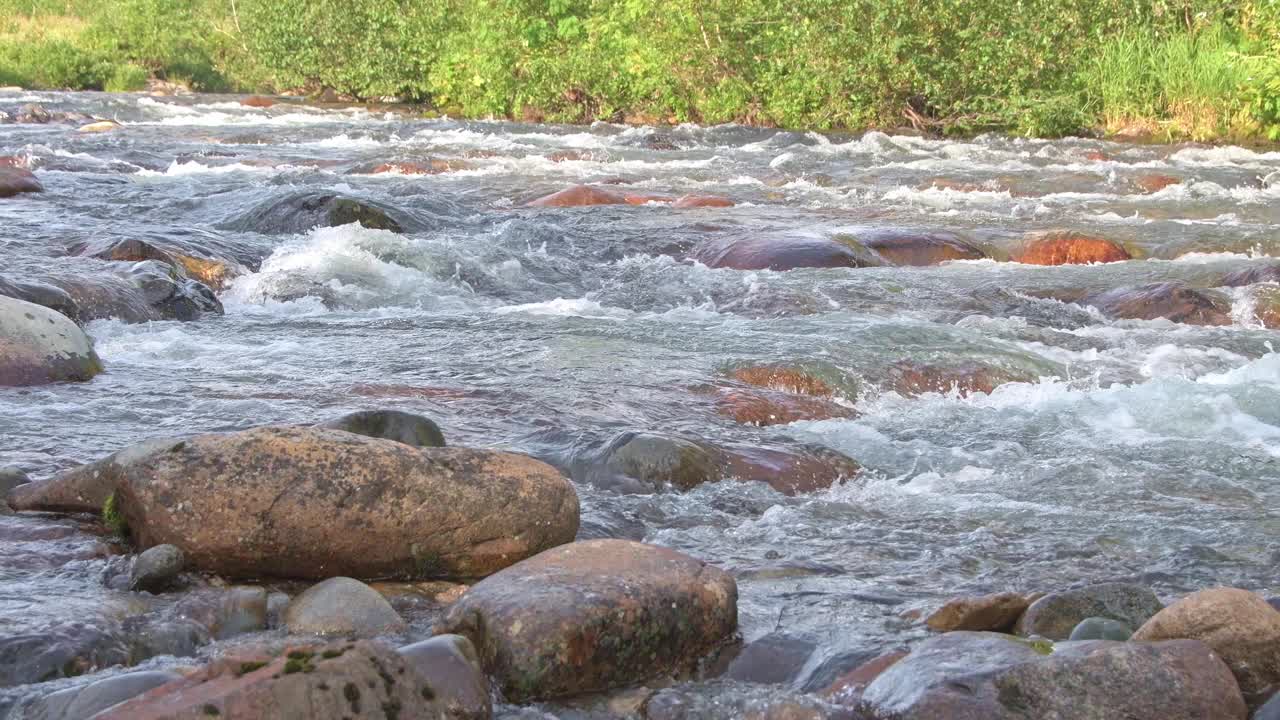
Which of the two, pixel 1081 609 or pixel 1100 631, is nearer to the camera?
pixel 1100 631

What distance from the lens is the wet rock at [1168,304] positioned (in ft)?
25.8

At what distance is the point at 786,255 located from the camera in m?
9.20

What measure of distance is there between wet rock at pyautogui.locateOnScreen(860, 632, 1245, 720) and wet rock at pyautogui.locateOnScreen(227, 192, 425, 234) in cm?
798

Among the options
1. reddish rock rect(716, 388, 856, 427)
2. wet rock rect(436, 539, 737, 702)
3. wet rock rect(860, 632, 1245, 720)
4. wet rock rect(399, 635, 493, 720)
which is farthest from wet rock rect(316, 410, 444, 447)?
wet rock rect(860, 632, 1245, 720)

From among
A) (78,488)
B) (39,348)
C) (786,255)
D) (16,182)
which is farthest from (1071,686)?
(16,182)

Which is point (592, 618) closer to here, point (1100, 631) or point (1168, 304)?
point (1100, 631)

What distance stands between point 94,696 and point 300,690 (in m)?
0.55

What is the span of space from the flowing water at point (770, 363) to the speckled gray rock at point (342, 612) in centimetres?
46

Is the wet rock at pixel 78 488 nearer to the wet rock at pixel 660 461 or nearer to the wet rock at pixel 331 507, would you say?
the wet rock at pixel 331 507

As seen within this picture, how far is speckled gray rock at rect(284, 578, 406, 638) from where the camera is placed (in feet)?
11.3

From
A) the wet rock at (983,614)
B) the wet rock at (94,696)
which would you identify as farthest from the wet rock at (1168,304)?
the wet rock at (94,696)

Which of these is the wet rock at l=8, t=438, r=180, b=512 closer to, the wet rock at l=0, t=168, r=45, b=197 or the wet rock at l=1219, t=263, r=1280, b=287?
the wet rock at l=1219, t=263, r=1280, b=287

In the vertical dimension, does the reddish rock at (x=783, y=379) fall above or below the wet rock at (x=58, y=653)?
below

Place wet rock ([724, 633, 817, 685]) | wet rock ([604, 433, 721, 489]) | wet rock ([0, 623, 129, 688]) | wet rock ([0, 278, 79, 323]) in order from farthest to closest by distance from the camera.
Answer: wet rock ([0, 278, 79, 323]) < wet rock ([604, 433, 721, 489]) < wet rock ([724, 633, 817, 685]) < wet rock ([0, 623, 129, 688])
